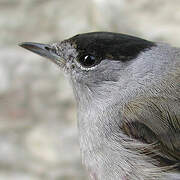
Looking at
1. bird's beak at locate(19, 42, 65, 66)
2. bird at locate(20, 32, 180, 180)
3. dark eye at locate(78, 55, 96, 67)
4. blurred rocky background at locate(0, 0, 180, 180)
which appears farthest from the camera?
blurred rocky background at locate(0, 0, 180, 180)

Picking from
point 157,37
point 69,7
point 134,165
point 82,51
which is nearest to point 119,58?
point 82,51

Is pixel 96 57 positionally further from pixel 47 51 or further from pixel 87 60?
pixel 47 51

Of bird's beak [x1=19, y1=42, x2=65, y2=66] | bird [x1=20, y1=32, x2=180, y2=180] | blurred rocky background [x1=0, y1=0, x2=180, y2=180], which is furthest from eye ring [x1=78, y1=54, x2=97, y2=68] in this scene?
blurred rocky background [x1=0, y1=0, x2=180, y2=180]

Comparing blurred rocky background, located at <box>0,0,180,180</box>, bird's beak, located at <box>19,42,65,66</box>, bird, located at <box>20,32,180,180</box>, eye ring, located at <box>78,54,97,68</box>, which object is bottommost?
bird, located at <box>20,32,180,180</box>

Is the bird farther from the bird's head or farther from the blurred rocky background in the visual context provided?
the blurred rocky background

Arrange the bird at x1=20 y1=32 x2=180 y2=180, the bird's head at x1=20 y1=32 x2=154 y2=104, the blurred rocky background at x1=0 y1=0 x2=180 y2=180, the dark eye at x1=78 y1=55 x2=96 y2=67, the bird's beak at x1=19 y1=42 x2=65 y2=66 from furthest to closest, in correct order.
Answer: the blurred rocky background at x1=0 y1=0 x2=180 y2=180 < the bird's beak at x1=19 y1=42 x2=65 y2=66 < the dark eye at x1=78 y1=55 x2=96 y2=67 < the bird's head at x1=20 y1=32 x2=154 y2=104 < the bird at x1=20 y1=32 x2=180 y2=180

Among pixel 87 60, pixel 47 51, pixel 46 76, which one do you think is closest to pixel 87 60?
pixel 87 60

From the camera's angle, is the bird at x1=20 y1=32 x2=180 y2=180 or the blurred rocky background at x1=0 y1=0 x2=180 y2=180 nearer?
the bird at x1=20 y1=32 x2=180 y2=180

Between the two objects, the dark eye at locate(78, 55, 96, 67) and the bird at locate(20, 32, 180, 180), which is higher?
the dark eye at locate(78, 55, 96, 67)

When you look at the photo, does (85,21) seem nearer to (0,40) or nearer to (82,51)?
(0,40)
